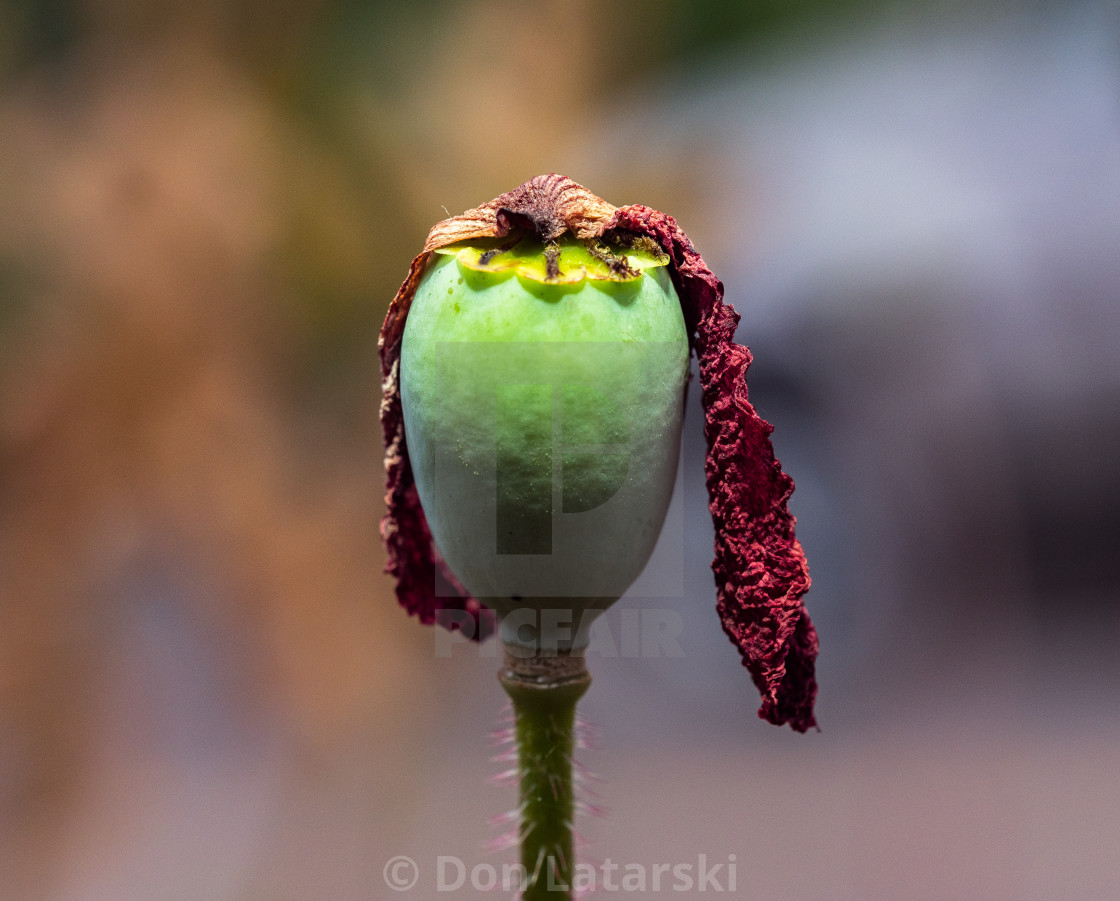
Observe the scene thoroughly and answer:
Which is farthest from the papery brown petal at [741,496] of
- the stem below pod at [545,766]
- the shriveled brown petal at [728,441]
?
the stem below pod at [545,766]

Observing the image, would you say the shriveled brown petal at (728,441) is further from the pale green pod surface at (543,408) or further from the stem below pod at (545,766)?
the stem below pod at (545,766)

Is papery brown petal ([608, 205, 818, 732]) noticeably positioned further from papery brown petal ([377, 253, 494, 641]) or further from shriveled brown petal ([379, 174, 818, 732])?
papery brown petal ([377, 253, 494, 641])

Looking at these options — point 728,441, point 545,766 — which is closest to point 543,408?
point 728,441

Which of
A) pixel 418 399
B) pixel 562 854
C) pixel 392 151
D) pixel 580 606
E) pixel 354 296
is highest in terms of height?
pixel 392 151

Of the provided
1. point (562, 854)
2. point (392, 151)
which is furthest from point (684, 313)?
point (392, 151)

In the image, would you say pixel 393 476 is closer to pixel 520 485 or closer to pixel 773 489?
pixel 520 485
